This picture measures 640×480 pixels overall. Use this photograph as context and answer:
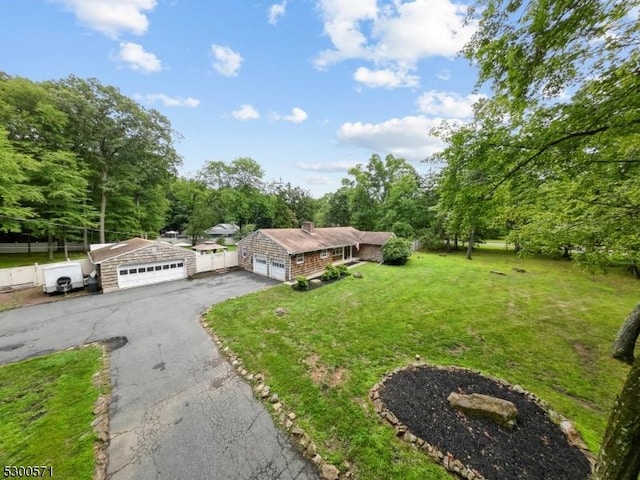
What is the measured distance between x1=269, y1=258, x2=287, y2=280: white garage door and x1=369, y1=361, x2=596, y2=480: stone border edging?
33.6ft

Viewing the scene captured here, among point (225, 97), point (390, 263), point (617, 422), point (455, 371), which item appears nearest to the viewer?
point (617, 422)

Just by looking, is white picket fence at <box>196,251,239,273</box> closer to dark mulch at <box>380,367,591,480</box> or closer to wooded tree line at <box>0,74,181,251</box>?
wooded tree line at <box>0,74,181,251</box>

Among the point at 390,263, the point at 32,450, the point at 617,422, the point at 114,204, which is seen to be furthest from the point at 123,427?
the point at 114,204

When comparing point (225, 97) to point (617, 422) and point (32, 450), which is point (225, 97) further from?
point (617, 422)

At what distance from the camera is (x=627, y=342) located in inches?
260

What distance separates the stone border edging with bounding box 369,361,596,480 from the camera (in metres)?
3.50

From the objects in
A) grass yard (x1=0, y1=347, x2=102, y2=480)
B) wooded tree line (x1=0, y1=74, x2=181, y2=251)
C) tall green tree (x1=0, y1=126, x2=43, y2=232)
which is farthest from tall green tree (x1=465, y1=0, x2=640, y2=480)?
wooded tree line (x1=0, y1=74, x2=181, y2=251)

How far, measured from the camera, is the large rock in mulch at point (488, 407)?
4195 mm

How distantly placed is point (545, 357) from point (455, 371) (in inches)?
128

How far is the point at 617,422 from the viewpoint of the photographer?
239 centimetres

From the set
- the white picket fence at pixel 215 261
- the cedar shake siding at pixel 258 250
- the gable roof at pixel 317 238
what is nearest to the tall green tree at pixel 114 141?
the white picket fence at pixel 215 261

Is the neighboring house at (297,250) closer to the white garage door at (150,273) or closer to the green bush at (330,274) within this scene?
the green bush at (330,274)

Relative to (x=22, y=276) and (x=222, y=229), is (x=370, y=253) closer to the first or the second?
(x=22, y=276)

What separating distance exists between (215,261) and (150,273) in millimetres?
4267
